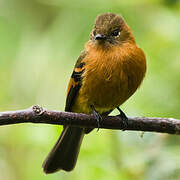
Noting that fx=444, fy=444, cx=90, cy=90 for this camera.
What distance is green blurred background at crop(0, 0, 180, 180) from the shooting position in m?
4.31

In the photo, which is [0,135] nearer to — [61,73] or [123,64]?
[61,73]

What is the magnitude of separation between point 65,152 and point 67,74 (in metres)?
0.87

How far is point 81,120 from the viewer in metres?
3.75

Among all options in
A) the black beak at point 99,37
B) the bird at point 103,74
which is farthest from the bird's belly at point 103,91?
the black beak at point 99,37

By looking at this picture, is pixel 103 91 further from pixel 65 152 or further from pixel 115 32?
pixel 65 152

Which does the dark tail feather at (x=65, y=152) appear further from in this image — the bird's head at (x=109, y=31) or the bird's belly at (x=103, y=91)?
the bird's head at (x=109, y=31)

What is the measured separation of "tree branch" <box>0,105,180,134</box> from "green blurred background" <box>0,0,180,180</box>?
0.29m

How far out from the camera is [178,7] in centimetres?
453

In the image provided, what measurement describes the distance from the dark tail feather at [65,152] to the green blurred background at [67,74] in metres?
0.10

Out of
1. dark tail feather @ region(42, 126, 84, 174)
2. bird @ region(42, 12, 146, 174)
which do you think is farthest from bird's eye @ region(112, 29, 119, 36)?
dark tail feather @ region(42, 126, 84, 174)

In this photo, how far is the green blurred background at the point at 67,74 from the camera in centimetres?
431

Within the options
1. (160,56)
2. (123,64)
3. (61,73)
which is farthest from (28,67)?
(160,56)

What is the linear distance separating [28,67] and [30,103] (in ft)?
1.29

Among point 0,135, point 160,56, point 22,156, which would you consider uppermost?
point 160,56
